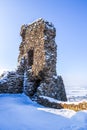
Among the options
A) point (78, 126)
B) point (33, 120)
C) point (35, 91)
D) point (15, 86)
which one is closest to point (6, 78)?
point (15, 86)

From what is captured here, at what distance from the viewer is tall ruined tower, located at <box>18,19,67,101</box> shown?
10398 millimetres

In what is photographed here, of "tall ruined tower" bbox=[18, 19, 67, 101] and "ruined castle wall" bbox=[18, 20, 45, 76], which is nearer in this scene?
"tall ruined tower" bbox=[18, 19, 67, 101]

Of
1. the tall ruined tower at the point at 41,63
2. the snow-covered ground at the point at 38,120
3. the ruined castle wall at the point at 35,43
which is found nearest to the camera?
the snow-covered ground at the point at 38,120

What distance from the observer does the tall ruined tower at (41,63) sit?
34.1ft

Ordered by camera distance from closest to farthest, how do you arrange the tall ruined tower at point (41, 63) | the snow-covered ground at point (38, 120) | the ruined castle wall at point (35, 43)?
the snow-covered ground at point (38, 120) → the tall ruined tower at point (41, 63) → the ruined castle wall at point (35, 43)

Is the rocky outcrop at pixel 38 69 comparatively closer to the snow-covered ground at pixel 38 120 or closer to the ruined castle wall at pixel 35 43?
the ruined castle wall at pixel 35 43

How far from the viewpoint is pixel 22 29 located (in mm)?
12773

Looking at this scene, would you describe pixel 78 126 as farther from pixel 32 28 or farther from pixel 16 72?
pixel 32 28

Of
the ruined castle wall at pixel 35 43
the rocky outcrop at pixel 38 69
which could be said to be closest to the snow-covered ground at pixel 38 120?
the rocky outcrop at pixel 38 69

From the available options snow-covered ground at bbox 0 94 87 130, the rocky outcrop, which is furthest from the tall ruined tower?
snow-covered ground at bbox 0 94 87 130

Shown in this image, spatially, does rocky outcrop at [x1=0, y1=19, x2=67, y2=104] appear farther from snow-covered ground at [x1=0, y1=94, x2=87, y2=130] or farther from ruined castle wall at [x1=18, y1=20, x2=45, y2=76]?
snow-covered ground at [x1=0, y1=94, x2=87, y2=130]

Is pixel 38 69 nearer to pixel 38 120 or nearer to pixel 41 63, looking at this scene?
pixel 41 63

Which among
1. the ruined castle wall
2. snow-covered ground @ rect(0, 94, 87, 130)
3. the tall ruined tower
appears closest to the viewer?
snow-covered ground @ rect(0, 94, 87, 130)

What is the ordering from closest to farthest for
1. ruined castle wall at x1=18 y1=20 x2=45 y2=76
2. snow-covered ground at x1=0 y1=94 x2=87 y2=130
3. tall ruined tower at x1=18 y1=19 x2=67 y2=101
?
snow-covered ground at x1=0 y1=94 x2=87 y2=130
tall ruined tower at x1=18 y1=19 x2=67 y2=101
ruined castle wall at x1=18 y1=20 x2=45 y2=76
